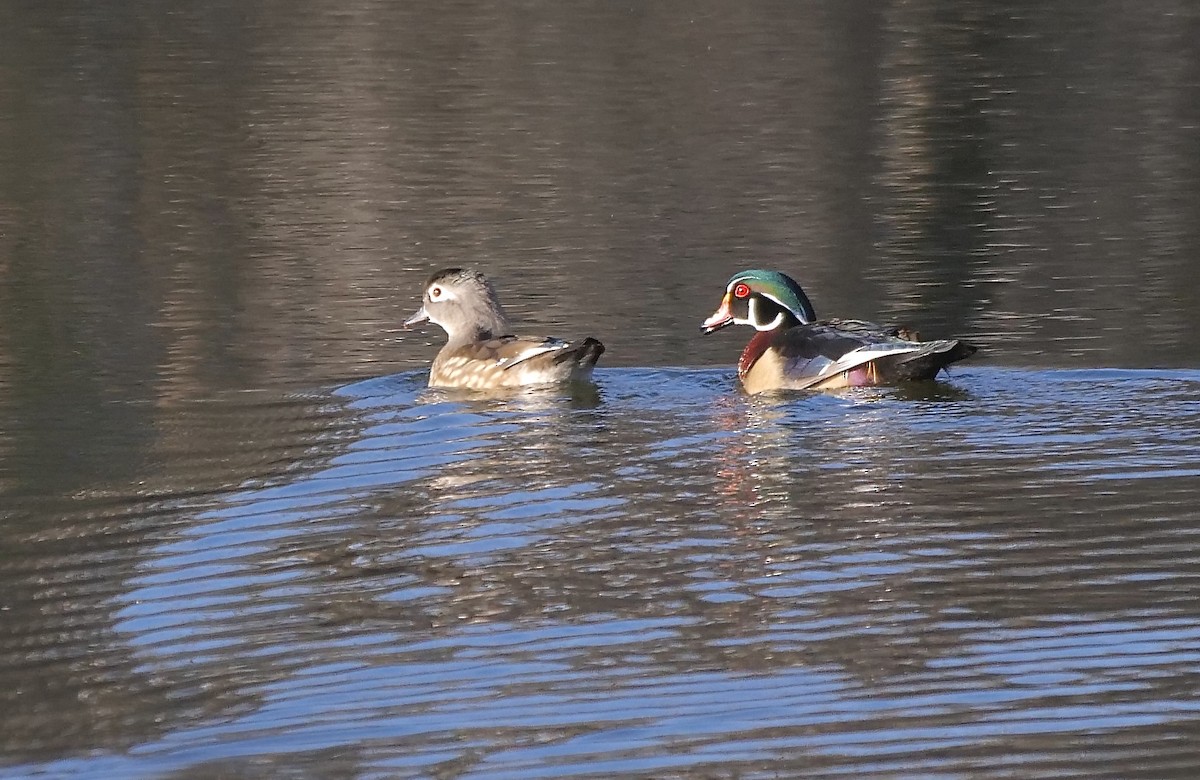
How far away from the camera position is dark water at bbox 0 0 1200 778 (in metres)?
5.55

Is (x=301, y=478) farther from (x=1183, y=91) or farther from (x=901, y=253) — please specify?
(x=1183, y=91)

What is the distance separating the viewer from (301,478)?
8.76m

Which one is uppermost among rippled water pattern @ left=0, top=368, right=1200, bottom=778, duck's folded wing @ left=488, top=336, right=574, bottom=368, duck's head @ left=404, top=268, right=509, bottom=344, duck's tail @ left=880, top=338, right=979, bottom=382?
duck's head @ left=404, top=268, right=509, bottom=344

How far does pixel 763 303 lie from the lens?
11.5 m

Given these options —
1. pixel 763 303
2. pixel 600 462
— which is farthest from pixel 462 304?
pixel 600 462

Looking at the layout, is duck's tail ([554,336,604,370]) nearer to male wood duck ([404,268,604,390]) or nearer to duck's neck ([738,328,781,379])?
male wood duck ([404,268,604,390])

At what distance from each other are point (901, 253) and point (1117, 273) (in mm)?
1713

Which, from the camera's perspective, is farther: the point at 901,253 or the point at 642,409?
the point at 901,253

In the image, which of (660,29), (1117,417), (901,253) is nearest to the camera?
(1117,417)

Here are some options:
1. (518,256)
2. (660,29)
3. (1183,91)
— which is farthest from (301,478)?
(660,29)

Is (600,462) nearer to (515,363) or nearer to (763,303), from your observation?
(515,363)

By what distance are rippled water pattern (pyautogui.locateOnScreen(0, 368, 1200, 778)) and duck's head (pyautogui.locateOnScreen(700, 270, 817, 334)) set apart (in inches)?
60.4

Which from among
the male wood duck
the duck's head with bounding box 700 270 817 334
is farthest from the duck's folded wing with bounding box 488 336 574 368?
the duck's head with bounding box 700 270 817 334

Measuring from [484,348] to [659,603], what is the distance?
15.5ft
